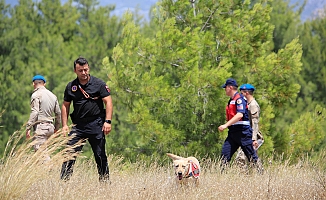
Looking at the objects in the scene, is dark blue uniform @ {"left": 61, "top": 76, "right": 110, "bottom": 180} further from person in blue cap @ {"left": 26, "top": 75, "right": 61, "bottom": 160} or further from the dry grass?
person in blue cap @ {"left": 26, "top": 75, "right": 61, "bottom": 160}

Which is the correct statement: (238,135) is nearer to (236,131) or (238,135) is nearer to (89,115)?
(236,131)

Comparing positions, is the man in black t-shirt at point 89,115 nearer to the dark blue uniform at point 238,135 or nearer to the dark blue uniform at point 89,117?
the dark blue uniform at point 89,117

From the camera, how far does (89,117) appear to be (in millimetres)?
5469

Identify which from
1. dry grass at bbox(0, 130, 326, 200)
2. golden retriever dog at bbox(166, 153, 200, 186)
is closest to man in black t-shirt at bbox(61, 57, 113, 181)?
dry grass at bbox(0, 130, 326, 200)

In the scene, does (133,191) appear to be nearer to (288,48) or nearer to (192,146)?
(192,146)

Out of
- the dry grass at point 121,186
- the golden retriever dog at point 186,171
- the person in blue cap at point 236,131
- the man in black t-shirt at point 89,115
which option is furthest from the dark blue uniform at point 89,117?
the person in blue cap at point 236,131

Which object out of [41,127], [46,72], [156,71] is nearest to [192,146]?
[156,71]

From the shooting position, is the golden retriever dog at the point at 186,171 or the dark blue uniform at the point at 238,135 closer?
the golden retriever dog at the point at 186,171

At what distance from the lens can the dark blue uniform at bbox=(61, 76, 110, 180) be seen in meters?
5.45

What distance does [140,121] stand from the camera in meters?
9.90

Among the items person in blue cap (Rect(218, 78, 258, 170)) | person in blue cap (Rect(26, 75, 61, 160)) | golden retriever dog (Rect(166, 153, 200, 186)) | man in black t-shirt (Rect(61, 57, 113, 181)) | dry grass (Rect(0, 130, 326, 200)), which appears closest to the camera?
dry grass (Rect(0, 130, 326, 200))

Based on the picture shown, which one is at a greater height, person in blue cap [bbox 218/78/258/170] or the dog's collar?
person in blue cap [bbox 218/78/258/170]

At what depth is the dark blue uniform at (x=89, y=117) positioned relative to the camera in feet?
17.9

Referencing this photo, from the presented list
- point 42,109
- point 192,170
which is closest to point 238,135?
point 192,170
